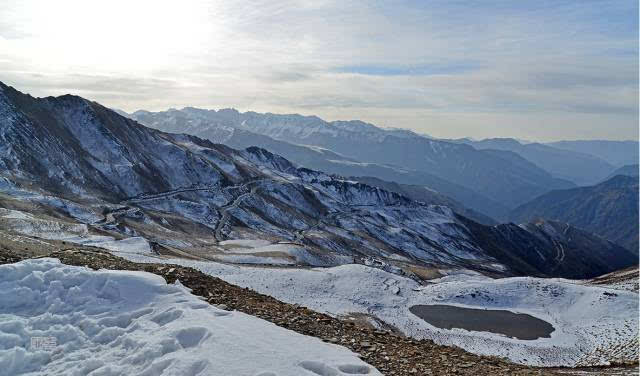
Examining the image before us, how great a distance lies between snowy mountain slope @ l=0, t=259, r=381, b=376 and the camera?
39.7 ft

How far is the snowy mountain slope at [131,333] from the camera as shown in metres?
12.1

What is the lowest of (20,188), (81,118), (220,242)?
(220,242)

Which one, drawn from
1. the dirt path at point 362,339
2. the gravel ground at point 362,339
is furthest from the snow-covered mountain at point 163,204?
the gravel ground at point 362,339

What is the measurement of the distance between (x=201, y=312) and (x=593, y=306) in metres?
53.4

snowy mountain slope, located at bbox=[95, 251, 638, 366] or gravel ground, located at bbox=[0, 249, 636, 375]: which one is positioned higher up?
gravel ground, located at bbox=[0, 249, 636, 375]

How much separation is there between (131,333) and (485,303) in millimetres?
51758

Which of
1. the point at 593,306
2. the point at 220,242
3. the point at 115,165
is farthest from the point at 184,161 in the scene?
the point at 593,306

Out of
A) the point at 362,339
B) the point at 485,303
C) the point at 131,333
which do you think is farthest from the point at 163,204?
the point at 362,339

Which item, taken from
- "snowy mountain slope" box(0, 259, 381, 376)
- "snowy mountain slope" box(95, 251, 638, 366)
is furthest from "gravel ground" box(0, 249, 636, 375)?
"snowy mountain slope" box(95, 251, 638, 366)

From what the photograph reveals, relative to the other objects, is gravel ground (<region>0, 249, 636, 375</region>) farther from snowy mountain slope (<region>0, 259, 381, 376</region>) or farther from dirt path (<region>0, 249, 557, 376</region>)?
snowy mountain slope (<region>0, 259, 381, 376</region>)

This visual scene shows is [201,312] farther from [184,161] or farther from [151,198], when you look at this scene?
[184,161]

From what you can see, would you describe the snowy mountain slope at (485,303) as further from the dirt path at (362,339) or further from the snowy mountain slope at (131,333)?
the snowy mountain slope at (131,333)

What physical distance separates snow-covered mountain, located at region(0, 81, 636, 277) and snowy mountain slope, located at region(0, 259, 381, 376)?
154 feet

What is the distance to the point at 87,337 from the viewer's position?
14.3 m
